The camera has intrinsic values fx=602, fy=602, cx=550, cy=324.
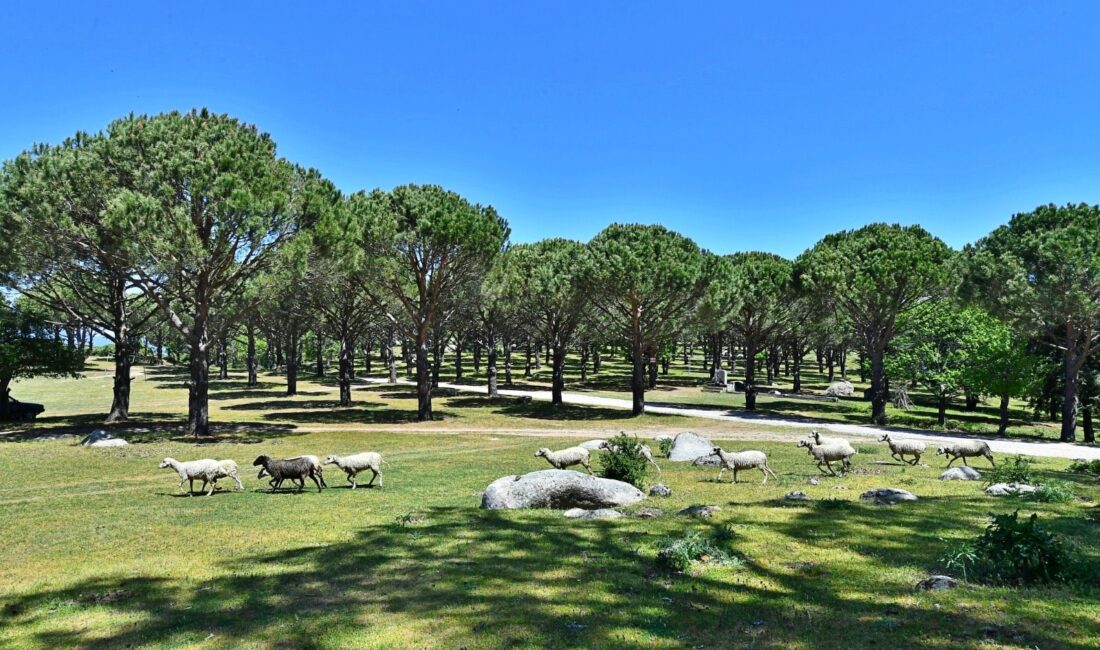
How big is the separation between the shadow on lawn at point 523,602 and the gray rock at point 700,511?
128 cm

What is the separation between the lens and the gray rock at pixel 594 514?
15380 millimetres

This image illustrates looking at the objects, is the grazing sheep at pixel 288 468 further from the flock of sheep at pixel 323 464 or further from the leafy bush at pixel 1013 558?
the leafy bush at pixel 1013 558

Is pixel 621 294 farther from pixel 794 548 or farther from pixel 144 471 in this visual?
pixel 794 548

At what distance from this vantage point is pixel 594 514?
51.2ft

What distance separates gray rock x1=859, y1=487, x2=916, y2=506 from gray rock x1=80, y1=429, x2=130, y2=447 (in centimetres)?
3468

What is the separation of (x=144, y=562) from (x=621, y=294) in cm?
4288

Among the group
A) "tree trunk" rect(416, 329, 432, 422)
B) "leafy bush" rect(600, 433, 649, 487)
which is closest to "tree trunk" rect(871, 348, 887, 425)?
"tree trunk" rect(416, 329, 432, 422)

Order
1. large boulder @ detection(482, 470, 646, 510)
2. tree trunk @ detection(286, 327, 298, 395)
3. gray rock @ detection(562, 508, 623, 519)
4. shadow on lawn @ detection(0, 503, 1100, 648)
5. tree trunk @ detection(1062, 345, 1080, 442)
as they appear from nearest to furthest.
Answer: shadow on lawn @ detection(0, 503, 1100, 648), gray rock @ detection(562, 508, 623, 519), large boulder @ detection(482, 470, 646, 510), tree trunk @ detection(1062, 345, 1080, 442), tree trunk @ detection(286, 327, 298, 395)

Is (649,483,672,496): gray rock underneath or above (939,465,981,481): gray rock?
underneath

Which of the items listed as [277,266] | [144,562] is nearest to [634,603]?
[144,562]

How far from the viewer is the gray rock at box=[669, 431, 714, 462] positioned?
92.6 ft

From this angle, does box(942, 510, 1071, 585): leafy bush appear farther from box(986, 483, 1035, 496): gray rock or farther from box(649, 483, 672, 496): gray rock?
box(649, 483, 672, 496): gray rock

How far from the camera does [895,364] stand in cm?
5234

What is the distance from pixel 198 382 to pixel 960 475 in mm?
39471
